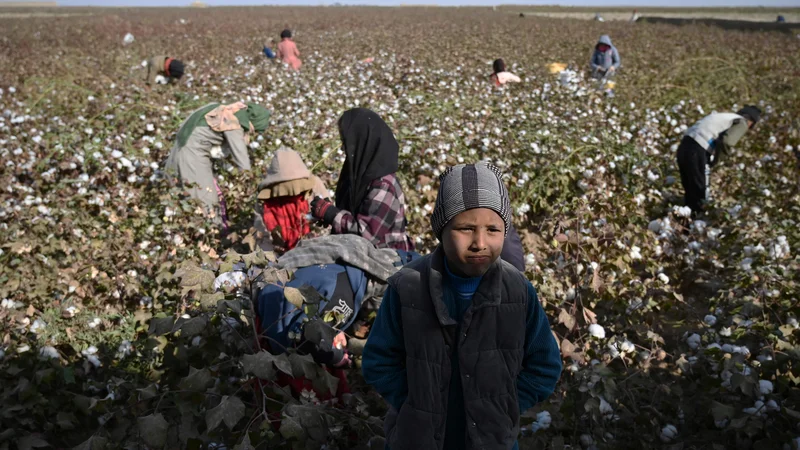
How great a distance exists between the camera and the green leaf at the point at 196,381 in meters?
1.54

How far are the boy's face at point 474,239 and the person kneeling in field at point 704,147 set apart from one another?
3.75m

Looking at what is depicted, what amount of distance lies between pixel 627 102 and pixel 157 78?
260 inches

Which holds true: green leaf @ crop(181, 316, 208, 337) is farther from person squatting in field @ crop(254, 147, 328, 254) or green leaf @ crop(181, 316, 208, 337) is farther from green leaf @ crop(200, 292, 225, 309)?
person squatting in field @ crop(254, 147, 328, 254)

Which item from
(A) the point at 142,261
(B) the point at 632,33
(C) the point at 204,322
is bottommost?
(A) the point at 142,261

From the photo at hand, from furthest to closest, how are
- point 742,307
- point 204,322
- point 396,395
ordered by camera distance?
point 742,307, point 204,322, point 396,395

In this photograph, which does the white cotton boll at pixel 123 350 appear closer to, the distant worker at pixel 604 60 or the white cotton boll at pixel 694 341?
the white cotton boll at pixel 694 341

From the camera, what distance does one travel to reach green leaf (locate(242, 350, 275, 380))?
1.48m

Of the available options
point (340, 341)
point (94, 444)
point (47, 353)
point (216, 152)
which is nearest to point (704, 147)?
point (340, 341)

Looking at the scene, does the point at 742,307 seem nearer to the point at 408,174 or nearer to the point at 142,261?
the point at 408,174

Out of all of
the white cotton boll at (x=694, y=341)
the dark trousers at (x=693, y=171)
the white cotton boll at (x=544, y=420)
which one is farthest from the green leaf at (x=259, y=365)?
the dark trousers at (x=693, y=171)

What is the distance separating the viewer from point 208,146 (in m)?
3.94

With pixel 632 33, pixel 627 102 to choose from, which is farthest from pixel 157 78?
pixel 632 33

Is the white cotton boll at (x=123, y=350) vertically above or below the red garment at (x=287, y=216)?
below

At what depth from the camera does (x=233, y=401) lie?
1.45 meters
